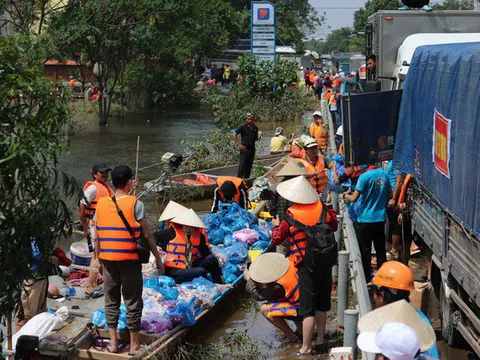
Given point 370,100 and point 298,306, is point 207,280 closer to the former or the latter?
point 298,306

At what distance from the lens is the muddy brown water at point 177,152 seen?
8602 mm

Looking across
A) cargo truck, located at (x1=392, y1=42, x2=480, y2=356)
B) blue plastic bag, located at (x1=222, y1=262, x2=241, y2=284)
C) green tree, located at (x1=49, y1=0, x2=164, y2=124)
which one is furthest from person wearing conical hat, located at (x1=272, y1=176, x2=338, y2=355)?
green tree, located at (x1=49, y1=0, x2=164, y2=124)

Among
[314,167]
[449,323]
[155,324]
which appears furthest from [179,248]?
[449,323]

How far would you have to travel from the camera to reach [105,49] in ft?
107

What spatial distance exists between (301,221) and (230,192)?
4.35 meters

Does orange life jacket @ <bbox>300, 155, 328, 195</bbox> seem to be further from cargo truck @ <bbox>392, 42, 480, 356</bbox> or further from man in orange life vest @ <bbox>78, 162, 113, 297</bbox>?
man in orange life vest @ <bbox>78, 162, 113, 297</bbox>

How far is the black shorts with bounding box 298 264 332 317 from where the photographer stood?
7488 millimetres

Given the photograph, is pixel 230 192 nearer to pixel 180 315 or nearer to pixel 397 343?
pixel 180 315

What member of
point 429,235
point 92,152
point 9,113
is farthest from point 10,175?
point 92,152

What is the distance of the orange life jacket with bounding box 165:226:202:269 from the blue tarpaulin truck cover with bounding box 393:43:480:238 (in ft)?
9.13

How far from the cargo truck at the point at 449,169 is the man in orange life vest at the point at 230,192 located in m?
3.21

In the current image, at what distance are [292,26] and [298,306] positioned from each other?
73870 mm

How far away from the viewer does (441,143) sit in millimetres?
7676

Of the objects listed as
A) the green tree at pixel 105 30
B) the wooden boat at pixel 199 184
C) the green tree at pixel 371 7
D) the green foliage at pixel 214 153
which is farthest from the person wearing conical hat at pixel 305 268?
the green tree at pixel 371 7
